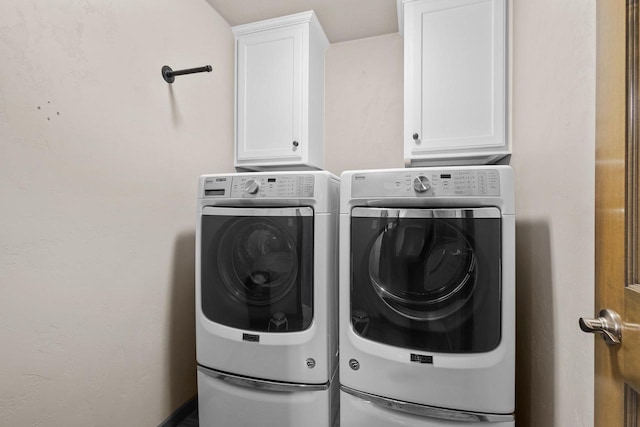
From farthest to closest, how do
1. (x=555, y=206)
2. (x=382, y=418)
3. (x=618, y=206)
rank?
(x=382, y=418) < (x=555, y=206) < (x=618, y=206)

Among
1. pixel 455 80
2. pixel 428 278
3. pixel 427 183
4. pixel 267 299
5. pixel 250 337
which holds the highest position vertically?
pixel 455 80

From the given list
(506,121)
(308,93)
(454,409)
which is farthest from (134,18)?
(454,409)

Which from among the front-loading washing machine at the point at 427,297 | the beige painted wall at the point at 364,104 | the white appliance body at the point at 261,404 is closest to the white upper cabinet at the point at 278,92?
the beige painted wall at the point at 364,104

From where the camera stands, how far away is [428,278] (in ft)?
3.67

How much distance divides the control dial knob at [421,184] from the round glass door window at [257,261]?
21.5 inches

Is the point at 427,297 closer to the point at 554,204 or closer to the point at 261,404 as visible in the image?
the point at 554,204

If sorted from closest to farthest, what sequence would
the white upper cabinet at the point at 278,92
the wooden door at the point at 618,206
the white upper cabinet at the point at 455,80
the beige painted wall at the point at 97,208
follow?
the wooden door at the point at 618,206 → the beige painted wall at the point at 97,208 → the white upper cabinet at the point at 455,80 → the white upper cabinet at the point at 278,92

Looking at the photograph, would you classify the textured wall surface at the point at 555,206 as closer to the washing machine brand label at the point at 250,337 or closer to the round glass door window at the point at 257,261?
the round glass door window at the point at 257,261

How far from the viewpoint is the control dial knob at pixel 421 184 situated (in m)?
1.10

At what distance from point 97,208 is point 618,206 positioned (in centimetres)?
158

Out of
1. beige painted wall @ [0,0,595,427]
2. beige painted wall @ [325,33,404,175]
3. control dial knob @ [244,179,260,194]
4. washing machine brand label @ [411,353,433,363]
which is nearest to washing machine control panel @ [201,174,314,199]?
control dial knob @ [244,179,260,194]

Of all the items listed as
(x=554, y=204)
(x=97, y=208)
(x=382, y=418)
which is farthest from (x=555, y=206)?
(x=97, y=208)

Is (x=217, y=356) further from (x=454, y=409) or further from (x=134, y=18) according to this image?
(x=134, y=18)

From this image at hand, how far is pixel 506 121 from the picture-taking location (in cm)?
153
